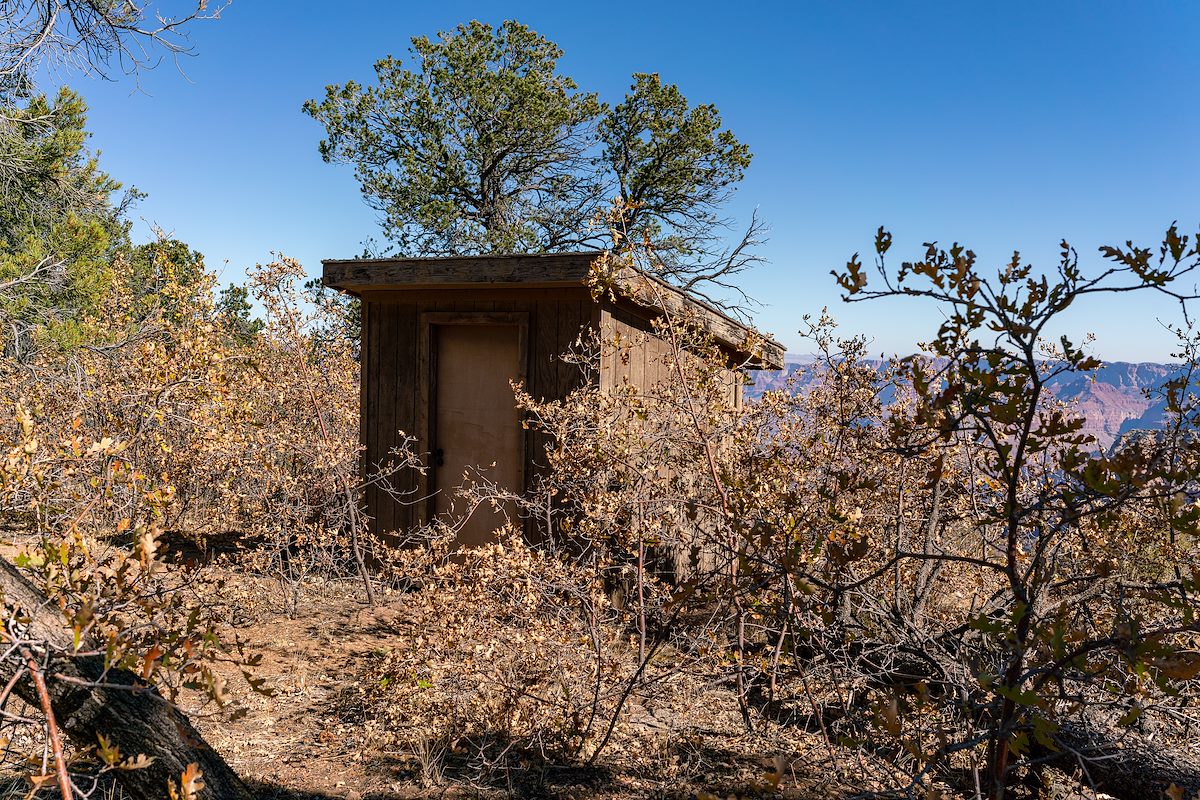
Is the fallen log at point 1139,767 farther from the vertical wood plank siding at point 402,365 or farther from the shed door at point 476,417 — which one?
the shed door at point 476,417

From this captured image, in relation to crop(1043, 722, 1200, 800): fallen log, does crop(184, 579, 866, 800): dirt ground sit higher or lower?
lower

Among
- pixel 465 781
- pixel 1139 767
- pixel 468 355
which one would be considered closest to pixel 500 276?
pixel 468 355

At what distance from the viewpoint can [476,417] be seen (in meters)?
7.16

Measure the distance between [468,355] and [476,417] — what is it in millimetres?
531

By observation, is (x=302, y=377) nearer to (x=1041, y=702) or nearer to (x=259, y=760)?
(x=259, y=760)

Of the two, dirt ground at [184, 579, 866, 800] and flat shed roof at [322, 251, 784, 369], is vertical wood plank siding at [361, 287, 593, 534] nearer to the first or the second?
flat shed roof at [322, 251, 784, 369]

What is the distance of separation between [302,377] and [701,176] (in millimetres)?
10507

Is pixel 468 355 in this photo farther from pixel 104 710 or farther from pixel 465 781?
pixel 104 710

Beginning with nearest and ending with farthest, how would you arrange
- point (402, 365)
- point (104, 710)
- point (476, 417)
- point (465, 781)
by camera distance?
point (104, 710)
point (465, 781)
point (476, 417)
point (402, 365)

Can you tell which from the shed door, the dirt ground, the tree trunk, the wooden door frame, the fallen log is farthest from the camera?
the wooden door frame

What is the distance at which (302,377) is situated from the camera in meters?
7.05

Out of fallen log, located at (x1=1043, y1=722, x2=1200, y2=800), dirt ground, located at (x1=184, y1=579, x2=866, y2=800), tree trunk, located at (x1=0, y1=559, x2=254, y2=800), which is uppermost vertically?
tree trunk, located at (x1=0, y1=559, x2=254, y2=800)

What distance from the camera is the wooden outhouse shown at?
657cm

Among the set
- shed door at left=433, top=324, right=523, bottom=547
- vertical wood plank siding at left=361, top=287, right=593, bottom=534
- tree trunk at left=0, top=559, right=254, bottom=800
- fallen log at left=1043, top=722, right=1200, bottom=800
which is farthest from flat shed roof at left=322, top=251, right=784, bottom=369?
tree trunk at left=0, top=559, right=254, bottom=800
